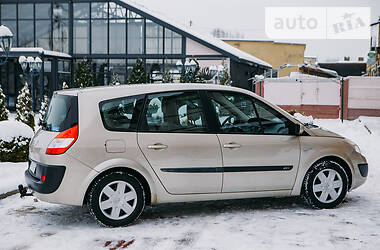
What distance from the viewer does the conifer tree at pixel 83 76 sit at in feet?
118

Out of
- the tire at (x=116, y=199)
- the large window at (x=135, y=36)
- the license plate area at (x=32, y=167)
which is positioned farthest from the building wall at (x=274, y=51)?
the tire at (x=116, y=199)

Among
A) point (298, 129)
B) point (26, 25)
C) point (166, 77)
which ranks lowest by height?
point (298, 129)

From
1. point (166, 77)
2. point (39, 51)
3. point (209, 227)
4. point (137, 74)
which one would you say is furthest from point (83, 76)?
point (209, 227)

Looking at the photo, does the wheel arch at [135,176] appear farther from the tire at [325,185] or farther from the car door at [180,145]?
the tire at [325,185]

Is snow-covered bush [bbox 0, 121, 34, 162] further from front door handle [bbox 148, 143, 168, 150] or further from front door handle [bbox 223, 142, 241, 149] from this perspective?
front door handle [bbox 223, 142, 241, 149]

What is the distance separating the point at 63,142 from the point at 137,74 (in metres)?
30.7

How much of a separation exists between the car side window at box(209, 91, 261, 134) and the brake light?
1.69 m

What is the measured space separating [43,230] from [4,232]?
1.33ft

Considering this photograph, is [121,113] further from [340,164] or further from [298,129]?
[340,164]

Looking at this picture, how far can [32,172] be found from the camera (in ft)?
19.9

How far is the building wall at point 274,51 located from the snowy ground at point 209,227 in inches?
2342

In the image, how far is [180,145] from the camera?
5965 mm

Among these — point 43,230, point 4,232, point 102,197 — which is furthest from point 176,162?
point 4,232

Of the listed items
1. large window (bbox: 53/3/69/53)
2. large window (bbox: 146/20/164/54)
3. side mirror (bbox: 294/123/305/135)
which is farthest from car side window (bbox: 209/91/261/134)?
large window (bbox: 53/3/69/53)
